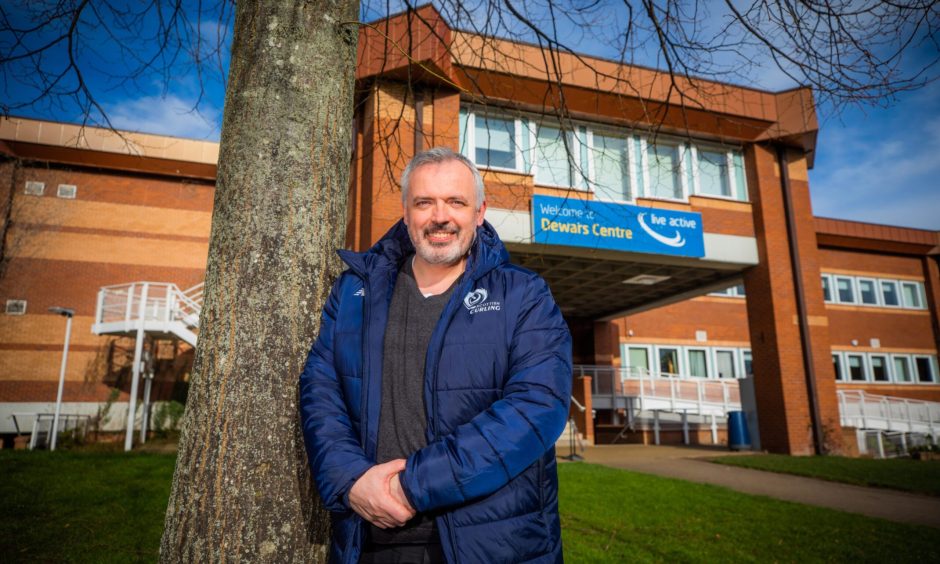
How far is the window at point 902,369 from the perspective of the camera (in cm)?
2777

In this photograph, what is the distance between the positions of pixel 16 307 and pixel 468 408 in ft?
78.0

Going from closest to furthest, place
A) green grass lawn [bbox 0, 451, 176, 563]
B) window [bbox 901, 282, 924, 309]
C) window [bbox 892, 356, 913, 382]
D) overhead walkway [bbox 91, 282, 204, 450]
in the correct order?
green grass lawn [bbox 0, 451, 176, 563], overhead walkway [bbox 91, 282, 204, 450], window [bbox 892, 356, 913, 382], window [bbox 901, 282, 924, 309]

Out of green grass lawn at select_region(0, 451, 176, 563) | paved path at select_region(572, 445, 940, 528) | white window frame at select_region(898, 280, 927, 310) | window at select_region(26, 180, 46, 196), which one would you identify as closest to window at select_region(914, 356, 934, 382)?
white window frame at select_region(898, 280, 927, 310)

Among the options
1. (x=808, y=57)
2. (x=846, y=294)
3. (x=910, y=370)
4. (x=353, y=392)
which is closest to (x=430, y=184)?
(x=353, y=392)

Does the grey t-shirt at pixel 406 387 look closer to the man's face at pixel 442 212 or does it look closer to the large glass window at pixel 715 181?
the man's face at pixel 442 212

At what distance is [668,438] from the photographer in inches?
888

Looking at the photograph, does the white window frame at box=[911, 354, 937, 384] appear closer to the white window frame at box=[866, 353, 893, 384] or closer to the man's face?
the white window frame at box=[866, 353, 893, 384]

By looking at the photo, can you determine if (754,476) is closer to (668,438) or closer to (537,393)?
(537,393)

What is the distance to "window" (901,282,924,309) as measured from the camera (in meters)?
28.9

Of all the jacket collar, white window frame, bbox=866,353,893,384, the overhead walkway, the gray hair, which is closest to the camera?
the jacket collar

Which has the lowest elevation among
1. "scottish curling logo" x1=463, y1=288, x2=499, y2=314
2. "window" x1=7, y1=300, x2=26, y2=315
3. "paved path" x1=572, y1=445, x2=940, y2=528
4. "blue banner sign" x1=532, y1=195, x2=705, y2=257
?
"paved path" x1=572, y1=445, x2=940, y2=528

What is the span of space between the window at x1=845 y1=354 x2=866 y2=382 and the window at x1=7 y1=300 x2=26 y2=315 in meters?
34.8

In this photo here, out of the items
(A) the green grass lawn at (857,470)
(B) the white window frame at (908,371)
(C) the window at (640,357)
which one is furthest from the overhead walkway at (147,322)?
(B) the white window frame at (908,371)

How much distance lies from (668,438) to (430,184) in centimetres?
2288
